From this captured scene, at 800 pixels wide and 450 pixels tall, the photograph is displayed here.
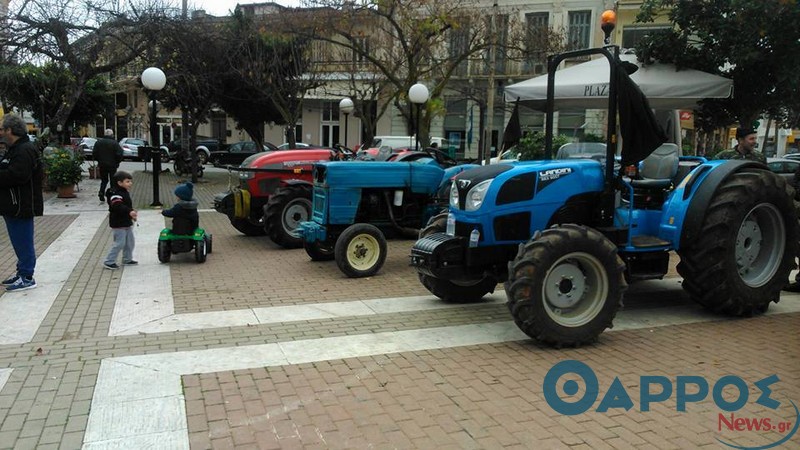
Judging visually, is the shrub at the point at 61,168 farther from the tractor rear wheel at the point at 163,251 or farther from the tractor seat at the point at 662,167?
the tractor seat at the point at 662,167

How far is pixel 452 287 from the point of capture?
6816mm

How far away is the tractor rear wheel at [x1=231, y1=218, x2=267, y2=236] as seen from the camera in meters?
11.6

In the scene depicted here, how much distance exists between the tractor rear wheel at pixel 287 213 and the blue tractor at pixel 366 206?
41.1 inches

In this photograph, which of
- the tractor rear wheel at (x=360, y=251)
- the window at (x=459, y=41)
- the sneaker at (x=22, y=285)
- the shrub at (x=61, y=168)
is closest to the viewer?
the sneaker at (x=22, y=285)

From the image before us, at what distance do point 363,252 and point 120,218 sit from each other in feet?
11.0

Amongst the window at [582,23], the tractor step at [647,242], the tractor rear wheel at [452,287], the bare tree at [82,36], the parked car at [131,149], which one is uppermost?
the window at [582,23]

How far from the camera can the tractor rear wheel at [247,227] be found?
1155 cm

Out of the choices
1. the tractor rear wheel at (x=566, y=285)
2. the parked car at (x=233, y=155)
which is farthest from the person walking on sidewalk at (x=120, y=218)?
the parked car at (x=233, y=155)

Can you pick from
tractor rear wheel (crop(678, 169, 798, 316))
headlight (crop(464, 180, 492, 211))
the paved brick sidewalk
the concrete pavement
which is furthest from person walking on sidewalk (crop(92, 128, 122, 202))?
tractor rear wheel (crop(678, 169, 798, 316))

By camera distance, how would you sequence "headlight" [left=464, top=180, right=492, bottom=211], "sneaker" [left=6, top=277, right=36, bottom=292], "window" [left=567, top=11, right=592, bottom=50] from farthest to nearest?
"window" [left=567, top=11, right=592, bottom=50] < "sneaker" [left=6, top=277, right=36, bottom=292] < "headlight" [left=464, top=180, right=492, bottom=211]

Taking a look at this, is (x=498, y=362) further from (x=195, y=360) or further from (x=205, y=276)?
(x=205, y=276)

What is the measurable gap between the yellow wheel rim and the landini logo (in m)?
3.94

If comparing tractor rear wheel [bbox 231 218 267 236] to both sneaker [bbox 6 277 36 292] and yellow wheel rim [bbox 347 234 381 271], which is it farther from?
sneaker [bbox 6 277 36 292]

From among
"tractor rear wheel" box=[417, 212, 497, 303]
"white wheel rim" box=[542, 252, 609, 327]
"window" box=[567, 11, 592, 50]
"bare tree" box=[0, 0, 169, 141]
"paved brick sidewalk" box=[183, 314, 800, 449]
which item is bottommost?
"paved brick sidewalk" box=[183, 314, 800, 449]
